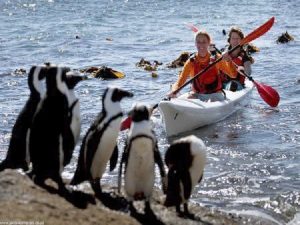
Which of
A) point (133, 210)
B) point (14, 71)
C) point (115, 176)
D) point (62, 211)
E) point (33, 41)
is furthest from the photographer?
point (33, 41)

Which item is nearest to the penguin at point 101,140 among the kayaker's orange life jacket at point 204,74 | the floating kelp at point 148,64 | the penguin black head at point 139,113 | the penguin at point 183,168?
the penguin black head at point 139,113

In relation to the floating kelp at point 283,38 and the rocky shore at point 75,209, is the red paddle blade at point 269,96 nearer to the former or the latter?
the rocky shore at point 75,209

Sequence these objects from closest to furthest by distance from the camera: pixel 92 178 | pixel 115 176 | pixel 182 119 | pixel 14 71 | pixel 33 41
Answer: pixel 92 178 → pixel 115 176 → pixel 182 119 → pixel 14 71 → pixel 33 41

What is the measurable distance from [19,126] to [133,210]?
1613mm

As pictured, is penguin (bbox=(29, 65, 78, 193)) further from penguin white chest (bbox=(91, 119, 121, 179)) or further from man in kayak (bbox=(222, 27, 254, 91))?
man in kayak (bbox=(222, 27, 254, 91))

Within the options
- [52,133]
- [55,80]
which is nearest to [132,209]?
[52,133]

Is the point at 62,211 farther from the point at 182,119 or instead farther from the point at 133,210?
the point at 182,119

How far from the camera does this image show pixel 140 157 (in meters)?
6.11

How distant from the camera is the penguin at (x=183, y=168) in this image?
625 cm

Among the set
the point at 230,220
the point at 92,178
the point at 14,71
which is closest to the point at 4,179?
the point at 92,178

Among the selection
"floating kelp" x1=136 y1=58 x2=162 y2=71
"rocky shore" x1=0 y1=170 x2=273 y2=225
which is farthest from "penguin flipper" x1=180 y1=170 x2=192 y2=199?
"floating kelp" x1=136 y1=58 x2=162 y2=71

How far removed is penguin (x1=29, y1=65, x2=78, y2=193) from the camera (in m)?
6.07

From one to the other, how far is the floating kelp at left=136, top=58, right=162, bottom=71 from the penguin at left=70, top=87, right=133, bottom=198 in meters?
13.1

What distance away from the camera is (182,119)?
11562mm
